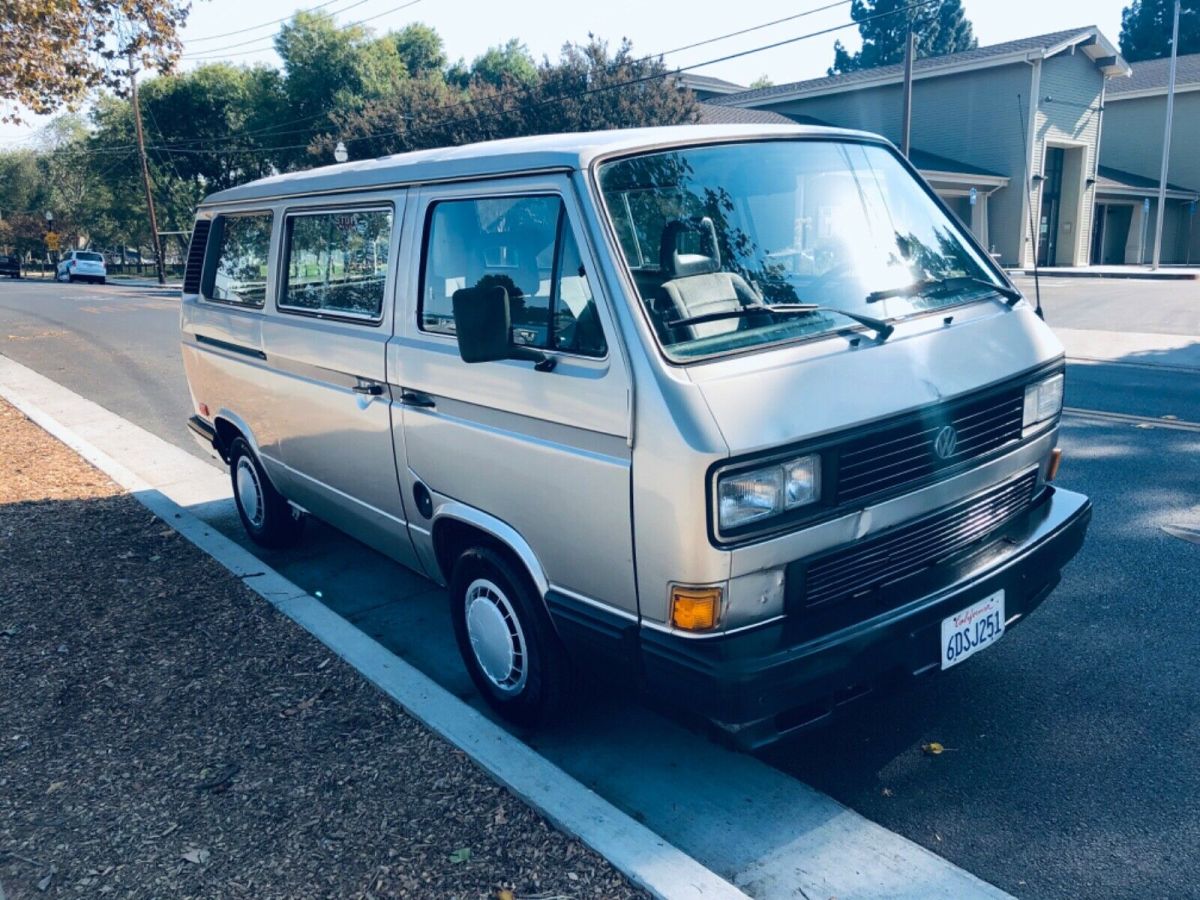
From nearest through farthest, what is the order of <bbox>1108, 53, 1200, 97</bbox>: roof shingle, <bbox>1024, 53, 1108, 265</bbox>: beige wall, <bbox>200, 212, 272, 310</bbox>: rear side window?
<bbox>200, 212, 272, 310</bbox>: rear side window
<bbox>1024, 53, 1108, 265</bbox>: beige wall
<bbox>1108, 53, 1200, 97</bbox>: roof shingle

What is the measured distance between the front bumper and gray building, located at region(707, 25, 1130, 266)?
33599mm

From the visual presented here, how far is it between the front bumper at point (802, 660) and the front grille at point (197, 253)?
4.50 m

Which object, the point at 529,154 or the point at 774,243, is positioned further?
the point at 774,243

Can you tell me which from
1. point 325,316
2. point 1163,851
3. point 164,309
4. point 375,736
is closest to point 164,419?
point 325,316

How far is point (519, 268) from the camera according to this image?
3.56 metres

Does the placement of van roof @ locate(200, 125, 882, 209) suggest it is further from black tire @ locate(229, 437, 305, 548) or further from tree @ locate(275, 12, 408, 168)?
tree @ locate(275, 12, 408, 168)

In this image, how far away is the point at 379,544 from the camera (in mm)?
4684

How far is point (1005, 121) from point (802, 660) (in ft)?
127

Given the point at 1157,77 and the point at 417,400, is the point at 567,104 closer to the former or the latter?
the point at 1157,77

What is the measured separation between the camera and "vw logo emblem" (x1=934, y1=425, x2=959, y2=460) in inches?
129

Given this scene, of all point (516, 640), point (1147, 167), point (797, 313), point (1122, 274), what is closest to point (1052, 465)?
point (797, 313)

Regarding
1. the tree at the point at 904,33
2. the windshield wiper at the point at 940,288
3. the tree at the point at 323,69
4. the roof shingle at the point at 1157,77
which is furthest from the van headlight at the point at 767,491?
the tree at the point at 904,33

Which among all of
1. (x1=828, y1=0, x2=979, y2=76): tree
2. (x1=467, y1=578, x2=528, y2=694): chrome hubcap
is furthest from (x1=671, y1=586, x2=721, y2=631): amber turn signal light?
(x1=828, y1=0, x2=979, y2=76): tree

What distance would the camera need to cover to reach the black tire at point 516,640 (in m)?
3.56
